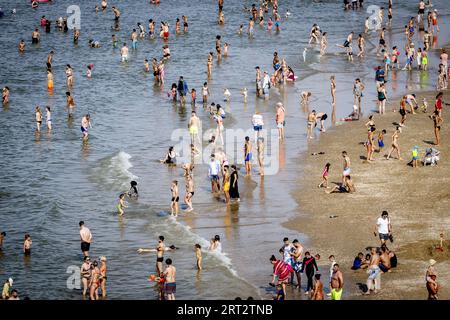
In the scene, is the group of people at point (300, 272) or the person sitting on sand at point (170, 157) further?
the person sitting on sand at point (170, 157)

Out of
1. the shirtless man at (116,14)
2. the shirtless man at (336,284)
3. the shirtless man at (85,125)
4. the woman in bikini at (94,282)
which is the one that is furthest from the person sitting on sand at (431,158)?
the shirtless man at (116,14)

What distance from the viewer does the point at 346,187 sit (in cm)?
3203

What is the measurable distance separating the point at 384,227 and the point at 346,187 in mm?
5165

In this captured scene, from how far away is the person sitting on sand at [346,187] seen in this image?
31.8 m

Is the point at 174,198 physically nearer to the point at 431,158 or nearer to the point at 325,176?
the point at 325,176

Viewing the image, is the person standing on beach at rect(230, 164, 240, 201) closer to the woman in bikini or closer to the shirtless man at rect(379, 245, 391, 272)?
the woman in bikini

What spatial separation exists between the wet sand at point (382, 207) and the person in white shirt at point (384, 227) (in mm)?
300

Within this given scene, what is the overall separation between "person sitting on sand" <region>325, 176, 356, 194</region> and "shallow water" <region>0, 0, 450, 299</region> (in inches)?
61.0

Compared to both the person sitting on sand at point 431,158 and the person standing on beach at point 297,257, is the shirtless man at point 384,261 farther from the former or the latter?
the person sitting on sand at point 431,158

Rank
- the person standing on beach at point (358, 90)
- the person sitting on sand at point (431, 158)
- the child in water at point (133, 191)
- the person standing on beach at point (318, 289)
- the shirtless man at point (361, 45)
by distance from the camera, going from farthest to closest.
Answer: the shirtless man at point (361, 45) → the person standing on beach at point (358, 90) → the person sitting on sand at point (431, 158) → the child in water at point (133, 191) → the person standing on beach at point (318, 289)

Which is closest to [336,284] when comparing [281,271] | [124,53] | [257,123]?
[281,271]

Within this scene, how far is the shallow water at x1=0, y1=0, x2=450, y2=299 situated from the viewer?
90.4ft

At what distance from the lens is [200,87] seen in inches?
1935

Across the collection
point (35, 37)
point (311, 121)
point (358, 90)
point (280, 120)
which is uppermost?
point (358, 90)
